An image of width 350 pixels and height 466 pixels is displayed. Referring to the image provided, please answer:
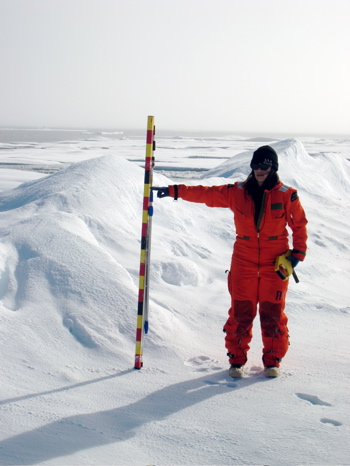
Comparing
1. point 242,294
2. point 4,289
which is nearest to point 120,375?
point 242,294

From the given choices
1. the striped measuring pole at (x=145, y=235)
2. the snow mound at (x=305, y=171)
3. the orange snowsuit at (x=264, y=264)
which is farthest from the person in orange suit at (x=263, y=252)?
the snow mound at (x=305, y=171)

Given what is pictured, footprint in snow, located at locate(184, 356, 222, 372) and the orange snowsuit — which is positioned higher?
the orange snowsuit

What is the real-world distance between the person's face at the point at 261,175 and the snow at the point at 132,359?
4.06 ft

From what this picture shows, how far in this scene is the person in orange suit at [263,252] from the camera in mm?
3014

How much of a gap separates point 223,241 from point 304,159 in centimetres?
691

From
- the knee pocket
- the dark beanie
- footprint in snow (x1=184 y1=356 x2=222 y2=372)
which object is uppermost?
the dark beanie

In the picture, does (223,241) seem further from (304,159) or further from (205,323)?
(304,159)

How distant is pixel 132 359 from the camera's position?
3107 millimetres

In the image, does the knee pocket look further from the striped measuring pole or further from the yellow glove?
the striped measuring pole

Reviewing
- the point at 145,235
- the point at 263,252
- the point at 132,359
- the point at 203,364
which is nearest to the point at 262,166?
the point at 263,252

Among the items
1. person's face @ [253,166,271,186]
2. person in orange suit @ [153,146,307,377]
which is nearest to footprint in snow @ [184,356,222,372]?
person in orange suit @ [153,146,307,377]

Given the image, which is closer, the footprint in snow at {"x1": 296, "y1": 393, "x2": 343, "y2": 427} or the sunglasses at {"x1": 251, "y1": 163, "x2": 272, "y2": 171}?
the footprint in snow at {"x1": 296, "y1": 393, "x2": 343, "y2": 427}

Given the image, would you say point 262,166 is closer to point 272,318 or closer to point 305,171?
point 272,318

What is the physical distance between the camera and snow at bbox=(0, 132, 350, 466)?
214 cm
